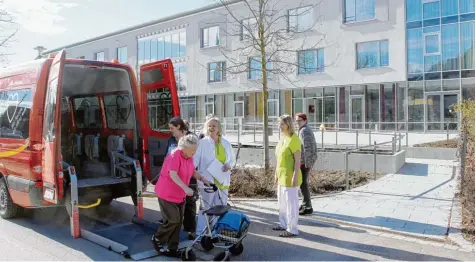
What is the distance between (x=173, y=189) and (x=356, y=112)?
23.3 meters

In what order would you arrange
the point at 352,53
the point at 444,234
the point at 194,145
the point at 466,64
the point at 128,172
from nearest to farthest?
the point at 194,145 → the point at 444,234 → the point at 128,172 → the point at 466,64 → the point at 352,53

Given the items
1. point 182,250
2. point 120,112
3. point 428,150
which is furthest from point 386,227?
point 428,150

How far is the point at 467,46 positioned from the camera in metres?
22.9

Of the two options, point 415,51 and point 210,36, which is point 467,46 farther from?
point 210,36

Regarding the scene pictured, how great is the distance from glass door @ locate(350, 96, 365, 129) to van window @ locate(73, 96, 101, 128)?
20.9 metres

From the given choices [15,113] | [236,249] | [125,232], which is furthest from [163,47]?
[236,249]

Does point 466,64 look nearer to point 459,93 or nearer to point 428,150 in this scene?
point 459,93

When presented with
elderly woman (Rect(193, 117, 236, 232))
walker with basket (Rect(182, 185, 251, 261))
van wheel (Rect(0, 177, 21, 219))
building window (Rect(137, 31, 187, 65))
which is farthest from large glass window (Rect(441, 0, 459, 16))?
van wheel (Rect(0, 177, 21, 219))

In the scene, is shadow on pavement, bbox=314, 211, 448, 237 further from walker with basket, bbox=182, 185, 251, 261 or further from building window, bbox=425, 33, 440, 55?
building window, bbox=425, 33, 440, 55

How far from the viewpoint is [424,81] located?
24.2 meters

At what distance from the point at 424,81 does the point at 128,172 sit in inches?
834

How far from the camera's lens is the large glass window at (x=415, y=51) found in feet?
79.2

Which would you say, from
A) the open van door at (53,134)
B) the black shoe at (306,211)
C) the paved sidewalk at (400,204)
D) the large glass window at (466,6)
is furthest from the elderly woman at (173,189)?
the large glass window at (466,6)

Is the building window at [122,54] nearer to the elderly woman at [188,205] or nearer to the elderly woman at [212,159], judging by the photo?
the elderly woman at [188,205]
